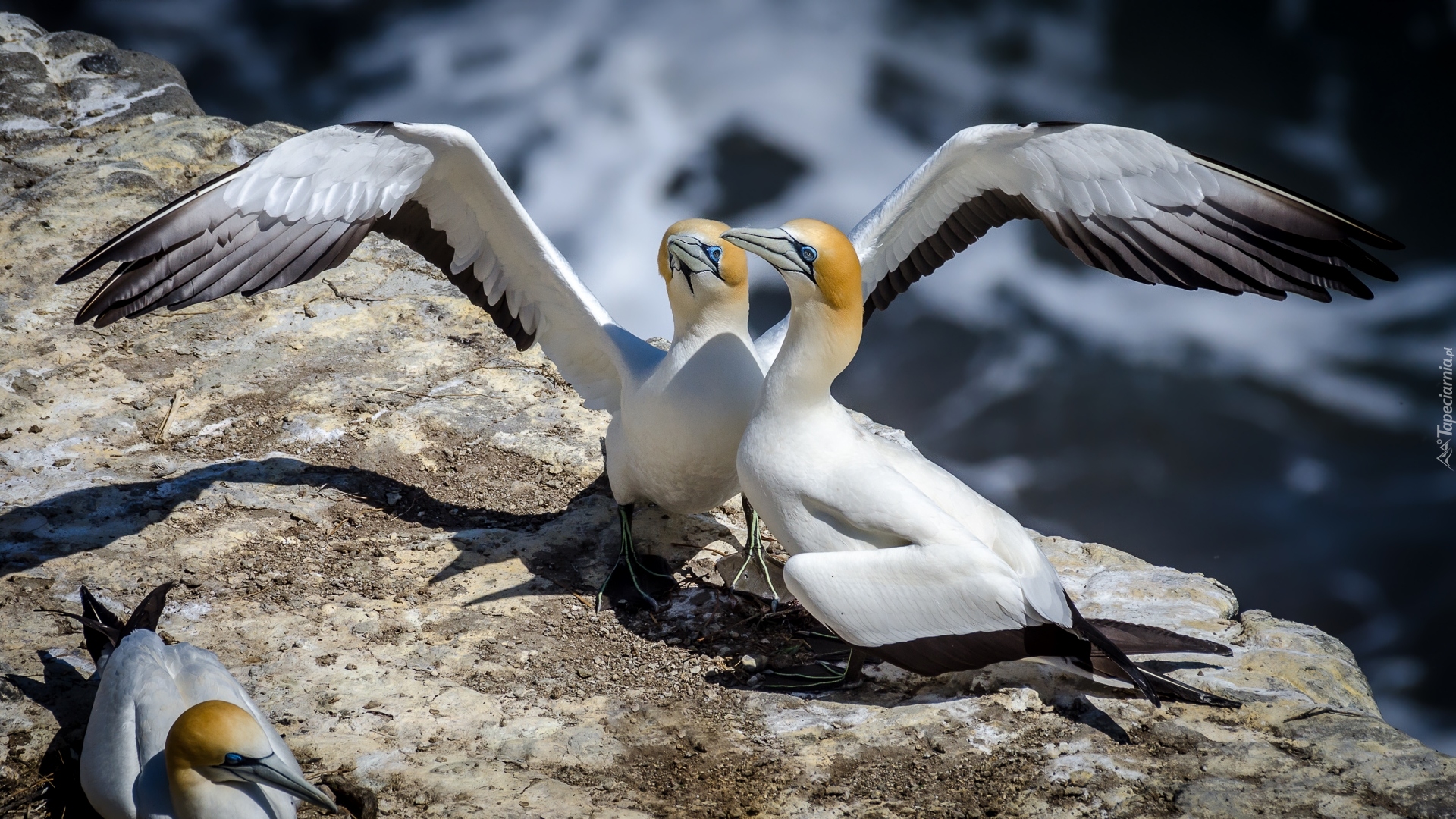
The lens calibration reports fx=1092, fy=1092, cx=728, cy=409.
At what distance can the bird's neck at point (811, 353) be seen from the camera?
389cm

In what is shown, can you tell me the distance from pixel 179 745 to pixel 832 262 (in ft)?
8.11

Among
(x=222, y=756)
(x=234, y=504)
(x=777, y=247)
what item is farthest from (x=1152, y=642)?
(x=234, y=504)

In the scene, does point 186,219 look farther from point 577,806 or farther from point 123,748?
point 577,806

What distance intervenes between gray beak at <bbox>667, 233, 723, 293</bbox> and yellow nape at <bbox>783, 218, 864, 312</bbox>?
503 mm

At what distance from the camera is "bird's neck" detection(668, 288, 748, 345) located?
4.41 metres

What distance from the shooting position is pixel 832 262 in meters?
3.77

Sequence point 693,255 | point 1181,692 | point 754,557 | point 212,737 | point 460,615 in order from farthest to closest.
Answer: point 754,557 → point 460,615 → point 693,255 → point 1181,692 → point 212,737

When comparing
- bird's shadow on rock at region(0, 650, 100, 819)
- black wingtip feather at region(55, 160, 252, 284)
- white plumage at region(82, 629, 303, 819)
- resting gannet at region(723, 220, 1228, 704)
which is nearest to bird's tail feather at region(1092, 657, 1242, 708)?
resting gannet at region(723, 220, 1228, 704)

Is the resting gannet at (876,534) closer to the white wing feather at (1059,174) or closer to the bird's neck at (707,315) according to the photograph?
the bird's neck at (707,315)

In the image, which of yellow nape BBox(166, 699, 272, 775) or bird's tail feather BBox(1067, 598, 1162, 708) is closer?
yellow nape BBox(166, 699, 272, 775)

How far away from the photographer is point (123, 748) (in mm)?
3148

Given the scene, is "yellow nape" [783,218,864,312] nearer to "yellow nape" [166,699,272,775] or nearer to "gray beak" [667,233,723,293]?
"gray beak" [667,233,723,293]

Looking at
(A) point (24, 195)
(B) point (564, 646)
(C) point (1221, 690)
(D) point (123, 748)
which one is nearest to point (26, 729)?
(D) point (123, 748)

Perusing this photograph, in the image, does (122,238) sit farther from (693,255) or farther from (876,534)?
(876,534)
